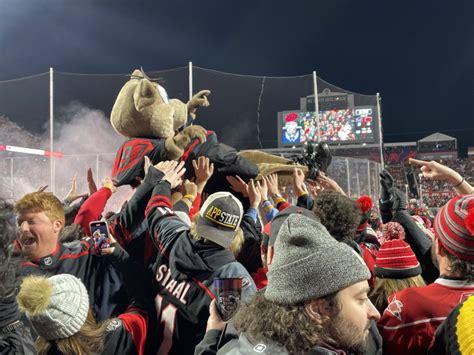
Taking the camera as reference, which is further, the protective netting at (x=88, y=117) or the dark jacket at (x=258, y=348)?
→ the protective netting at (x=88, y=117)

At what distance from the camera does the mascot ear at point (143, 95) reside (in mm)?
4332

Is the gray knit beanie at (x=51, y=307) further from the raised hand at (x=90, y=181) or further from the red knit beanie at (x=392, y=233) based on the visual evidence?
the raised hand at (x=90, y=181)

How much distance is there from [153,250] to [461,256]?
1758mm

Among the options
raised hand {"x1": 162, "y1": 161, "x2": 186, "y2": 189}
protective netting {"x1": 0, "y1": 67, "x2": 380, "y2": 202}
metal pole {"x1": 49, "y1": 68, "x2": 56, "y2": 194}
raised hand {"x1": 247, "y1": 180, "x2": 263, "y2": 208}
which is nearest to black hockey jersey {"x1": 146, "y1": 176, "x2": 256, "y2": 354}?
raised hand {"x1": 162, "y1": 161, "x2": 186, "y2": 189}

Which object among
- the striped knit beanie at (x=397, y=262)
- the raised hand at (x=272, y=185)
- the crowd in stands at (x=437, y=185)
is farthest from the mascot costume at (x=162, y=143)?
the crowd in stands at (x=437, y=185)

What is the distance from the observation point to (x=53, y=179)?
21.1 feet

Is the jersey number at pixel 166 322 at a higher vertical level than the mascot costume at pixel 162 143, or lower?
lower

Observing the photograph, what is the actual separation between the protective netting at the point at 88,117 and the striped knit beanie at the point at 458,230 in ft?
16.1

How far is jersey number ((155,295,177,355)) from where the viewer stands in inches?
81.3

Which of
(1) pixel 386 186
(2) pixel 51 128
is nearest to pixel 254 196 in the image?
(1) pixel 386 186

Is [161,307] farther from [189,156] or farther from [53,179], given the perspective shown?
[53,179]

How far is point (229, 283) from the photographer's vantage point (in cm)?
142

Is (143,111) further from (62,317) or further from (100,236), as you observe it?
(62,317)

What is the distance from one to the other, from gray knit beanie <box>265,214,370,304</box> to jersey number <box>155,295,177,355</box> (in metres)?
0.99
